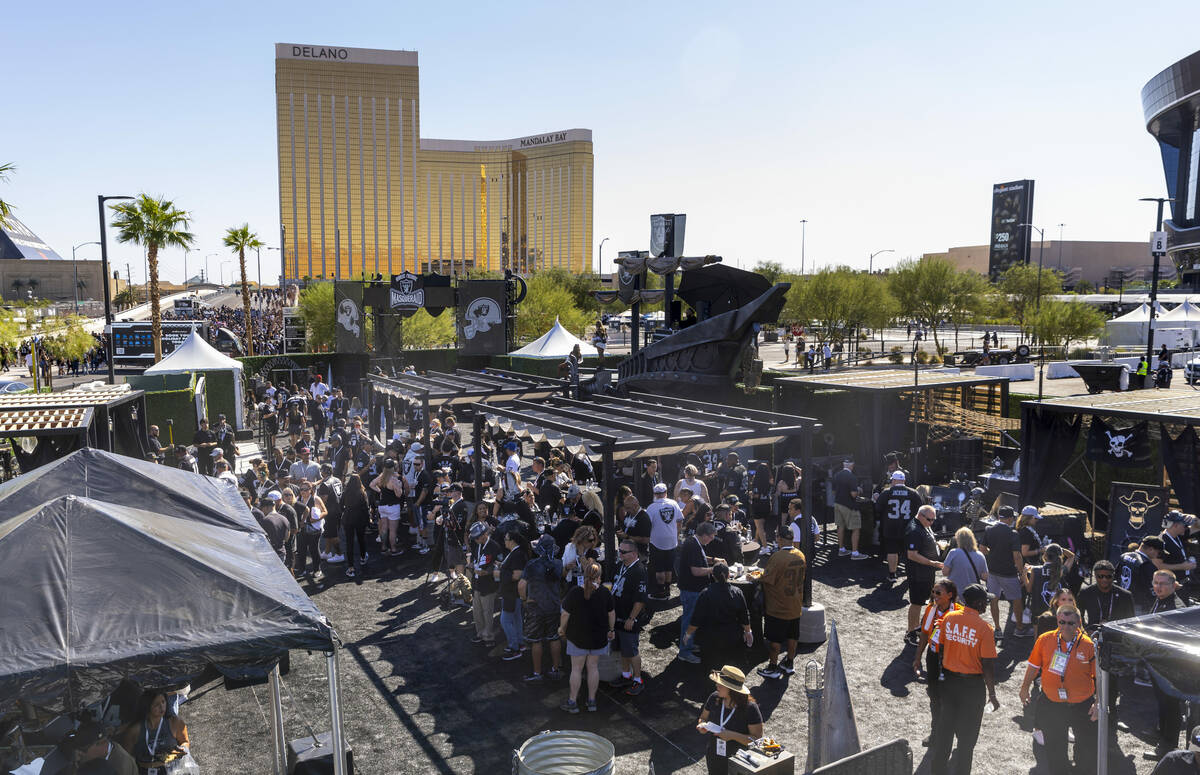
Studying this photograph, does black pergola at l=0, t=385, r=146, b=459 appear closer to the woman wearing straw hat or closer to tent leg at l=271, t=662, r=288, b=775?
tent leg at l=271, t=662, r=288, b=775

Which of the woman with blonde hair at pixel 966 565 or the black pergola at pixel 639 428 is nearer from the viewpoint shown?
the woman with blonde hair at pixel 966 565

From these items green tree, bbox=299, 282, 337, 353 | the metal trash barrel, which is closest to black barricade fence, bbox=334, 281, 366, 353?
green tree, bbox=299, 282, 337, 353

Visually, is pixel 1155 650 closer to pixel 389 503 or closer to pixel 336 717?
pixel 336 717

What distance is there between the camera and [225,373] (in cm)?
2680

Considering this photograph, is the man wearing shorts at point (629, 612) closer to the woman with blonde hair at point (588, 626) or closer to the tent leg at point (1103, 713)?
the woman with blonde hair at point (588, 626)

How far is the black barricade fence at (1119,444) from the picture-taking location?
13180mm

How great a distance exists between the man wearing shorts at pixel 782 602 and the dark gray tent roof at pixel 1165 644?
3649 millimetres

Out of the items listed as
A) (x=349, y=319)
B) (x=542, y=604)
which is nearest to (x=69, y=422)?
(x=542, y=604)

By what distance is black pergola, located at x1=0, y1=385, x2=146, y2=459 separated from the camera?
1354 centimetres

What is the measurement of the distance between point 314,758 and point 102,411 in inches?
419

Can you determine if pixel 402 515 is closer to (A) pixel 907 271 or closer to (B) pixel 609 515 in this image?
(B) pixel 609 515

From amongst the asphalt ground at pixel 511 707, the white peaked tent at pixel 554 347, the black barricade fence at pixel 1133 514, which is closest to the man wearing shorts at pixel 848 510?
the asphalt ground at pixel 511 707

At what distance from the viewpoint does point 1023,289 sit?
5716cm

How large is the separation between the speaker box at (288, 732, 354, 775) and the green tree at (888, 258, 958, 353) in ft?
175
